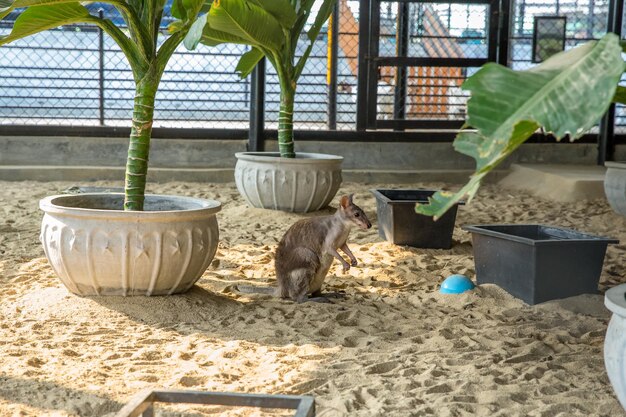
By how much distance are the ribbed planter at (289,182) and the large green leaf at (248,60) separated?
3.27 ft

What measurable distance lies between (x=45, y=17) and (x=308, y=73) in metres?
6.81

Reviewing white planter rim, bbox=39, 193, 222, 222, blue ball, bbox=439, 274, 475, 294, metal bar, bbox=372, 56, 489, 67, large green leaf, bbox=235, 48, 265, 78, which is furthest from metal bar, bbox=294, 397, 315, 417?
metal bar, bbox=372, 56, 489, 67

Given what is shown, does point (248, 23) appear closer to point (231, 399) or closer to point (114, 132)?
point (114, 132)

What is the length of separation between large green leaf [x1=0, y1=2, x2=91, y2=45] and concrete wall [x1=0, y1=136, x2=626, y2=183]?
18.2ft

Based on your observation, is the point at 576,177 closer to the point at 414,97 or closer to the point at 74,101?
the point at 414,97

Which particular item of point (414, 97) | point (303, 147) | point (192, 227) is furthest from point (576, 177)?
point (192, 227)

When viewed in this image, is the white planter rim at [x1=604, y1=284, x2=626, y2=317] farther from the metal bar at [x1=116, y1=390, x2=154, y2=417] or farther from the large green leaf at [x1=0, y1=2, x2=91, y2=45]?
the large green leaf at [x1=0, y1=2, x2=91, y2=45]

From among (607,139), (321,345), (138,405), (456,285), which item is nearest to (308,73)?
(607,139)

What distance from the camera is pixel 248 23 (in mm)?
6711

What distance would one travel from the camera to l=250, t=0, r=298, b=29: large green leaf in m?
6.90

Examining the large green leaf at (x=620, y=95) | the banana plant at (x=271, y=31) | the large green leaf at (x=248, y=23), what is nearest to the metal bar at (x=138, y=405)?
the large green leaf at (x=620, y=95)

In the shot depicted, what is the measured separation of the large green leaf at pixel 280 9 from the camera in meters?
6.90

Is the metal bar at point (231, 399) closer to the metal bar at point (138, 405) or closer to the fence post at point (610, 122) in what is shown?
the metal bar at point (138, 405)

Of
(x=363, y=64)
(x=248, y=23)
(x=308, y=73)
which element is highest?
(x=248, y=23)
